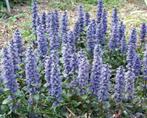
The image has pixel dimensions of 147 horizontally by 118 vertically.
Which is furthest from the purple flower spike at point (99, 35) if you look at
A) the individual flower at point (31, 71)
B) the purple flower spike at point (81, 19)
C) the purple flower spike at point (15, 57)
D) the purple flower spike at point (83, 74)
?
the individual flower at point (31, 71)

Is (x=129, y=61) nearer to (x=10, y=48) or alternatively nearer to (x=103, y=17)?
(x=103, y=17)

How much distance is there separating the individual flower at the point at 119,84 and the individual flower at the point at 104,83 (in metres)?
0.17

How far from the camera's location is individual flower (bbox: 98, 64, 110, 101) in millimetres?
5660

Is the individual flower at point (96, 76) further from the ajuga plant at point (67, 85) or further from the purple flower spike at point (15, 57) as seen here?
the purple flower spike at point (15, 57)

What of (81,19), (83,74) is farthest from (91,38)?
(83,74)

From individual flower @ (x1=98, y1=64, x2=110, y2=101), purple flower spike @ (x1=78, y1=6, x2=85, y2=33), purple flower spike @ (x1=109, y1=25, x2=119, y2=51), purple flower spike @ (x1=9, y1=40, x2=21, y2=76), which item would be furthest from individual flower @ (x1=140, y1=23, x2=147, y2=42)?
purple flower spike @ (x1=9, y1=40, x2=21, y2=76)

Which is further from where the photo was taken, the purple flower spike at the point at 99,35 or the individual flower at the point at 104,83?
the purple flower spike at the point at 99,35

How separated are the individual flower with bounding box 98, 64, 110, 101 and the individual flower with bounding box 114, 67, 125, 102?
167 mm

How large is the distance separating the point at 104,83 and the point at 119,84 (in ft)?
0.88

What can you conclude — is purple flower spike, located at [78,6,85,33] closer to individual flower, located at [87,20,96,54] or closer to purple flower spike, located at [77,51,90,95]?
individual flower, located at [87,20,96,54]

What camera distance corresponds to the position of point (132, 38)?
6.95 metres

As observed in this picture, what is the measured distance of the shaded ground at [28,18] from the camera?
931 cm

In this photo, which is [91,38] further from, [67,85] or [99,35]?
[67,85]

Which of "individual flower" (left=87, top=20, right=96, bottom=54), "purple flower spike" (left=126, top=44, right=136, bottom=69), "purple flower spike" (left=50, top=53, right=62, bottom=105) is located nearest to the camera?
Answer: "purple flower spike" (left=50, top=53, right=62, bottom=105)
